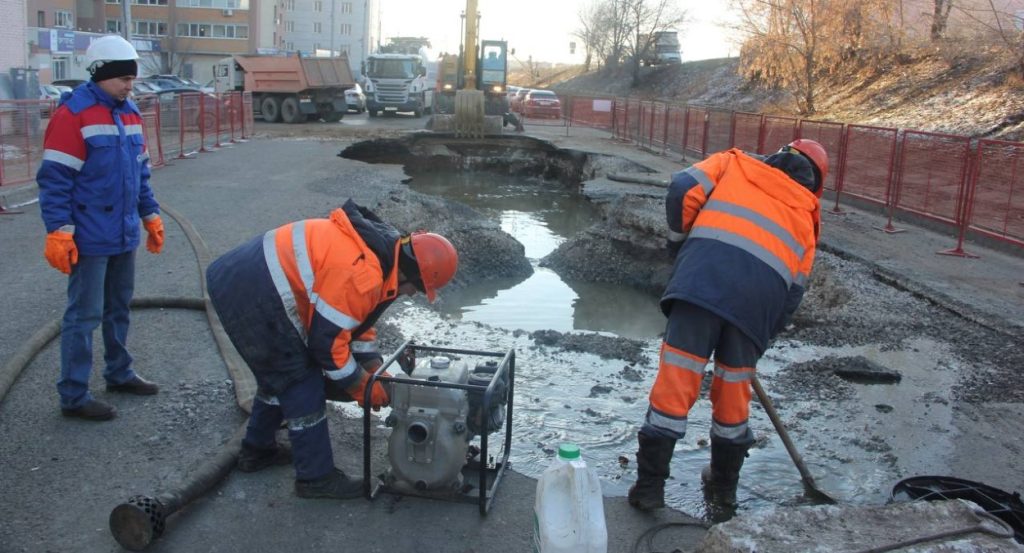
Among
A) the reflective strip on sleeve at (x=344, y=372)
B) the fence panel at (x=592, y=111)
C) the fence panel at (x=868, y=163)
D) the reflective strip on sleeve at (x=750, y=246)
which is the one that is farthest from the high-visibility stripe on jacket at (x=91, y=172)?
the fence panel at (x=592, y=111)

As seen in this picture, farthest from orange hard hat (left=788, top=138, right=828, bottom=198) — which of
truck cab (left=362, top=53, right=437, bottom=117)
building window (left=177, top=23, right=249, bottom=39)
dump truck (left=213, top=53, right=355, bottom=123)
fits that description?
building window (left=177, top=23, right=249, bottom=39)

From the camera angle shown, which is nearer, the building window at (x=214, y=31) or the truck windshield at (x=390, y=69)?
the truck windshield at (x=390, y=69)

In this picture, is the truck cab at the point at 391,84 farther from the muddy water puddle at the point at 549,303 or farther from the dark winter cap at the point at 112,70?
the dark winter cap at the point at 112,70

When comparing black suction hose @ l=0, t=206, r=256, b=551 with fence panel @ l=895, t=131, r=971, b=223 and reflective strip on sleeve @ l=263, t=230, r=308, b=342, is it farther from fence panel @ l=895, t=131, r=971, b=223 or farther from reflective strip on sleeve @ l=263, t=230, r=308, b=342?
fence panel @ l=895, t=131, r=971, b=223

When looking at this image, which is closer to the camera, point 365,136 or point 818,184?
point 818,184

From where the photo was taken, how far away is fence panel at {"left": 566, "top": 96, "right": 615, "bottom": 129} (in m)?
30.3

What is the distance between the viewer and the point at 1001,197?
32.2 ft

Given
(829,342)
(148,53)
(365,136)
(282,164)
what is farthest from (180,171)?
(148,53)

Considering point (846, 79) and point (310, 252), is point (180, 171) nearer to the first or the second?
point (310, 252)

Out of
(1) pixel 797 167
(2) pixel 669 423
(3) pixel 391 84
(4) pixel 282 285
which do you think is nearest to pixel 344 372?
(4) pixel 282 285

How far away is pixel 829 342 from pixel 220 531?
16.8 ft

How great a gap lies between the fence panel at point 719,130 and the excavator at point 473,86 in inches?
267

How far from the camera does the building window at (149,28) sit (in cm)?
7269

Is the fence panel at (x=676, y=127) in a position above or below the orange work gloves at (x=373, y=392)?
above
